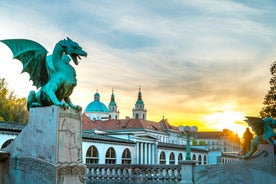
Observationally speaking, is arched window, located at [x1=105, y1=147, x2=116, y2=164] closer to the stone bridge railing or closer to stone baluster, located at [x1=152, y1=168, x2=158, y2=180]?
the stone bridge railing

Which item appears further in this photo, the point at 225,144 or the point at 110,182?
the point at 225,144

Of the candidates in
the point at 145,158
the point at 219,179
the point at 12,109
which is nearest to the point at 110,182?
the point at 219,179

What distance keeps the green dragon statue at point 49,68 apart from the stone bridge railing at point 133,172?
7.02m

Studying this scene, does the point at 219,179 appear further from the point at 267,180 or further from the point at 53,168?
the point at 53,168

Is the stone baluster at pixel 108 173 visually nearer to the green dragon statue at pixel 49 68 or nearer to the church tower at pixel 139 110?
the green dragon statue at pixel 49 68

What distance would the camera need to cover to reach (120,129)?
71500 mm

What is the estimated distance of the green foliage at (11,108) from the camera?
41.5m

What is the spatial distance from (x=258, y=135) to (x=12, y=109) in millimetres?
35699

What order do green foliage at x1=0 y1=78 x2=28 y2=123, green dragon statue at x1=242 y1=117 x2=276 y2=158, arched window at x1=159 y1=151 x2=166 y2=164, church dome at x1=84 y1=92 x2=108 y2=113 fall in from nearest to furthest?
green dragon statue at x1=242 y1=117 x2=276 y2=158, green foliage at x1=0 y1=78 x2=28 y2=123, arched window at x1=159 y1=151 x2=166 y2=164, church dome at x1=84 y1=92 x2=108 y2=113

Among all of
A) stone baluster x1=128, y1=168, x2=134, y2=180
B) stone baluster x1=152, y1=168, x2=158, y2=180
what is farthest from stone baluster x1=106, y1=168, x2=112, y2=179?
stone baluster x1=152, y1=168, x2=158, y2=180

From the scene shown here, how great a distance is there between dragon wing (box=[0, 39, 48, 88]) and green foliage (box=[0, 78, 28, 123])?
→ 35240 mm

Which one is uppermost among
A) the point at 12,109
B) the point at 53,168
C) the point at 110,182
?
the point at 12,109

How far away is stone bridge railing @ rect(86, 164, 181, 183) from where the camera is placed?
13383 mm

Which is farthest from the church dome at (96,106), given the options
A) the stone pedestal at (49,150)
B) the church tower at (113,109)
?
the stone pedestal at (49,150)
